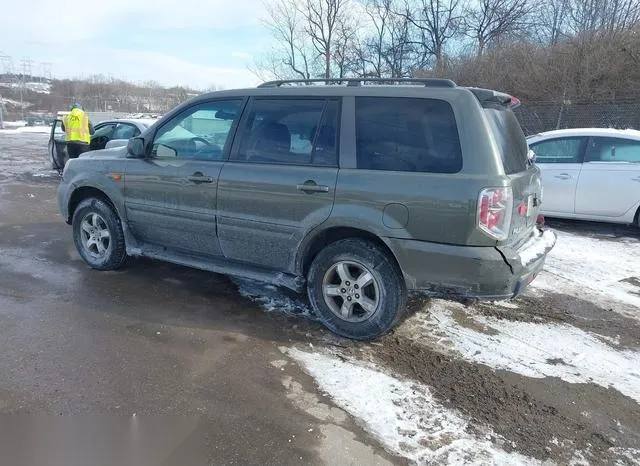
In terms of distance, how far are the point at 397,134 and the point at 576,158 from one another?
17.5ft

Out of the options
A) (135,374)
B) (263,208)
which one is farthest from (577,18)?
(135,374)

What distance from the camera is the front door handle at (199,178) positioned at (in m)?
4.32

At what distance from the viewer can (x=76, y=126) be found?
36.2 feet

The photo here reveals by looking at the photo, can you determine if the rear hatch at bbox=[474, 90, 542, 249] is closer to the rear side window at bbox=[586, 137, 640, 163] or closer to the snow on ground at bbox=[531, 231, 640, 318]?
the snow on ground at bbox=[531, 231, 640, 318]

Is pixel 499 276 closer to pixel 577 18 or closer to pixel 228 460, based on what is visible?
pixel 228 460

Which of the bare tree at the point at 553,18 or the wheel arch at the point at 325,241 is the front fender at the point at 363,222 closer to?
the wheel arch at the point at 325,241

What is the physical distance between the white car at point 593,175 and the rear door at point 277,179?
210 inches

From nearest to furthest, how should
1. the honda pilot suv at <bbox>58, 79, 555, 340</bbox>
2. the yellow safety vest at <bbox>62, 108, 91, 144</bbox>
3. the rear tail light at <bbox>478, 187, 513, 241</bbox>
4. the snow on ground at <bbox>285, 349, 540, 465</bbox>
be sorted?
the snow on ground at <bbox>285, 349, 540, 465</bbox> < the rear tail light at <bbox>478, 187, 513, 241</bbox> < the honda pilot suv at <bbox>58, 79, 555, 340</bbox> < the yellow safety vest at <bbox>62, 108, 91, 144</bbox>

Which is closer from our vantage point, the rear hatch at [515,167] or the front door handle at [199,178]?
the rear hatch at [515,167]

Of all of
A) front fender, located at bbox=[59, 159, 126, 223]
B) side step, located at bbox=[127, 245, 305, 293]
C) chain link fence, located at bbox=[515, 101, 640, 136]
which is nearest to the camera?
side step, located at bbox=[127, 245, 305, 293]

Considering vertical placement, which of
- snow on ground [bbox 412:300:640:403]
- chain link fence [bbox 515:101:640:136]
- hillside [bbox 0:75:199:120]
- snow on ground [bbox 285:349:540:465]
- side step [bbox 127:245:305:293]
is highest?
hillside [bbox 0:75:199:120]

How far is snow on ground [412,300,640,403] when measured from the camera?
3.48 m

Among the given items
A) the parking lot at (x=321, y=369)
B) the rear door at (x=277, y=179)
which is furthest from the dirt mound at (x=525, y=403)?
the rear door at (x=277, y=179)

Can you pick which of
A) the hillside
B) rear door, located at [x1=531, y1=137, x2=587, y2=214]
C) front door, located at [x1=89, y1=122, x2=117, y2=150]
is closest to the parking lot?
rear door, located at [x1=531, y1=137, x2=587, y2=214]
